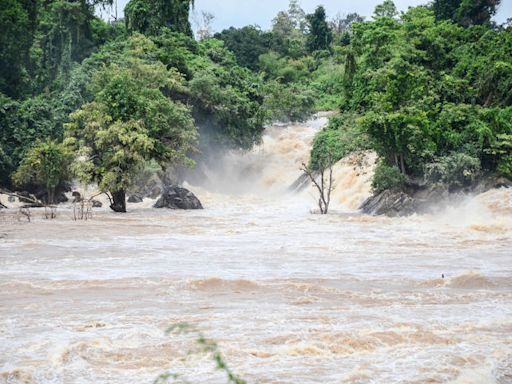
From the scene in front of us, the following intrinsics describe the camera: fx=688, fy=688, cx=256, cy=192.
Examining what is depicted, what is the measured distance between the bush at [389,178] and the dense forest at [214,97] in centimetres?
4

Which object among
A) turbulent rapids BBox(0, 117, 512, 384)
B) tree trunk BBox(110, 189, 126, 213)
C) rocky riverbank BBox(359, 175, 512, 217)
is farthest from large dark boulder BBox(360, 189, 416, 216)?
tree trunk BBox(110, 189, 126, 213)

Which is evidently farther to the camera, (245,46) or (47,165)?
(245,46)

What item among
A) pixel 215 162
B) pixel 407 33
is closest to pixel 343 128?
pixel 407 33

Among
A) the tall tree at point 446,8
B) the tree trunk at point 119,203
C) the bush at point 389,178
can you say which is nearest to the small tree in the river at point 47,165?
the tree trunk at point 119,203

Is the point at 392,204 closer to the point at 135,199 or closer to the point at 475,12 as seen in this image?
the point at 135,199

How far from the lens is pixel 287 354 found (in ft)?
24.7

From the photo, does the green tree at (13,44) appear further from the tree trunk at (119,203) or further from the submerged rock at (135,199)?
the tree trunk at (119,203)

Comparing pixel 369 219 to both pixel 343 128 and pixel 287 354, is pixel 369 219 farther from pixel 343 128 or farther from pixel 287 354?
pixel 287 354

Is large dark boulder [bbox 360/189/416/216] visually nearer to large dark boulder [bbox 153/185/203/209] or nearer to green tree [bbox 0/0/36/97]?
large dark boulder [bbox 153/185/203/209]

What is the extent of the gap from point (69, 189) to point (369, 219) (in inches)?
655

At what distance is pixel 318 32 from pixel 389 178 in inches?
1848

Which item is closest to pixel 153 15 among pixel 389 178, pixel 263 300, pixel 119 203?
pixel 119 203

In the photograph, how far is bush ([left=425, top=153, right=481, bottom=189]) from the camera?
24.2 metres

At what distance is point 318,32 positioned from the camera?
6894 centimetres
